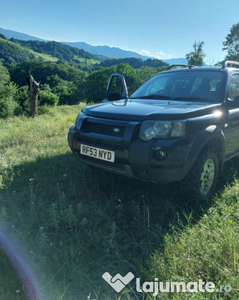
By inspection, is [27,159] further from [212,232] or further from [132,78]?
[132,78]

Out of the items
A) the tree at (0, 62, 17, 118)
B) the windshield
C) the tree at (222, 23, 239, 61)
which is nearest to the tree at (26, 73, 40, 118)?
the windshield

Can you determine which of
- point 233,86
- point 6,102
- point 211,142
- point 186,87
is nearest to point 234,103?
point 233,86

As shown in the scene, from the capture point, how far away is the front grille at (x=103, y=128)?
261 cm

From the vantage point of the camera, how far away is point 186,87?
3525mm

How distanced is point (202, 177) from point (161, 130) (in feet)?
2.66

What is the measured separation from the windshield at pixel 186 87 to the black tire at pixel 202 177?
3.00 feet

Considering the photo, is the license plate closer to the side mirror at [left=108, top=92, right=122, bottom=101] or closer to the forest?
the side mirror at [left=108, top=92, right=122, bottom=101]

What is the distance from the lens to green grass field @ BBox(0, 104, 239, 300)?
1749mm

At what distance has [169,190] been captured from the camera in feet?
10.2

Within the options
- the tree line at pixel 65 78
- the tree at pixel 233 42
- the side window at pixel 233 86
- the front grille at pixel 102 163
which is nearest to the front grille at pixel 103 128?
the front grille at pixel 102 163

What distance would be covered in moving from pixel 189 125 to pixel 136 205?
1.13m

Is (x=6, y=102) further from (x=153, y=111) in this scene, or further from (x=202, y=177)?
(x=202, y=177)

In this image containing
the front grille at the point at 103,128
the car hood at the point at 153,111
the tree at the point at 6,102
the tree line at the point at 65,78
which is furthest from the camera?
the tree line at the point at 65,78

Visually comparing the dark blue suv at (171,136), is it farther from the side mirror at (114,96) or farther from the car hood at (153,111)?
the side mirror at (114,96)
